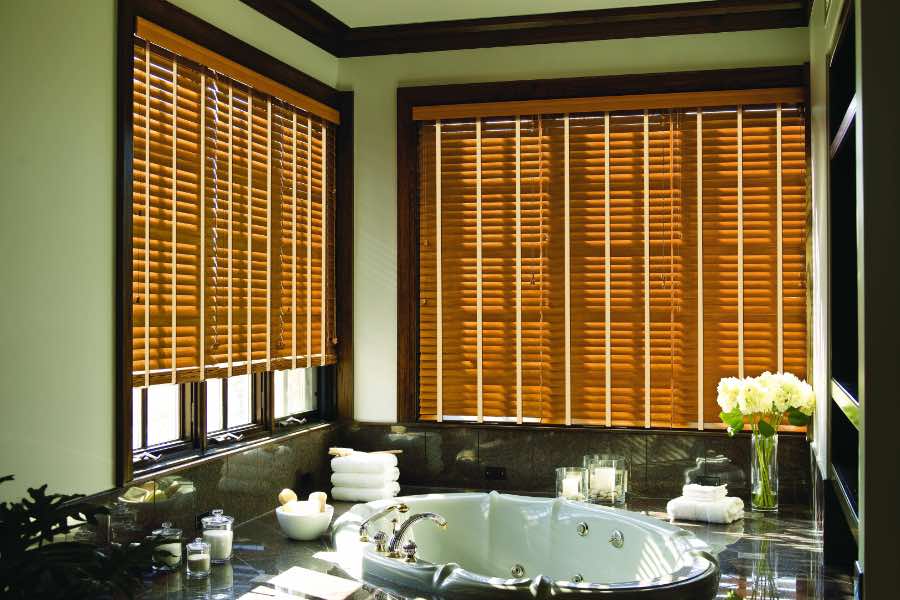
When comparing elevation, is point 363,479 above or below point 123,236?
below

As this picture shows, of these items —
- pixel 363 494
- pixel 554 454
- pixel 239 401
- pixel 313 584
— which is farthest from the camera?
pixel 554 454

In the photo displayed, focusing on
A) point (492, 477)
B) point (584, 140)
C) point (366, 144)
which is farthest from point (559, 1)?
point (492, 477)

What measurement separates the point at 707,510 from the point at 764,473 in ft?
1.08

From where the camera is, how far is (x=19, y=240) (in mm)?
2369

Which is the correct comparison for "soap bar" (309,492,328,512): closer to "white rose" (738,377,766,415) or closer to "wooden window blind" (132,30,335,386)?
"wooden window blind" (132,30,335,386)

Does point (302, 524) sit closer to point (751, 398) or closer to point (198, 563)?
point (198, 563)

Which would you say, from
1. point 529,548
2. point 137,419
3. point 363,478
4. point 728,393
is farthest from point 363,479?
point 728,393

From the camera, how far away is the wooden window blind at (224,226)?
293 cm

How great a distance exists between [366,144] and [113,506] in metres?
2.16

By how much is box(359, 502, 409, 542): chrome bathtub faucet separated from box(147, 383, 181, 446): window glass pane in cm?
74

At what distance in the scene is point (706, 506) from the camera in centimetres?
348

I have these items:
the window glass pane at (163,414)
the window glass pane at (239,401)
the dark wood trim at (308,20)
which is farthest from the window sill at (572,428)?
the dark wood trim at (308,20)

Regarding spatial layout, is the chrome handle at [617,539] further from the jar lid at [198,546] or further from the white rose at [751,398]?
the jar lid at [198,546]

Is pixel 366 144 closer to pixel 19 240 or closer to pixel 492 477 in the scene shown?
pixel 492 477
